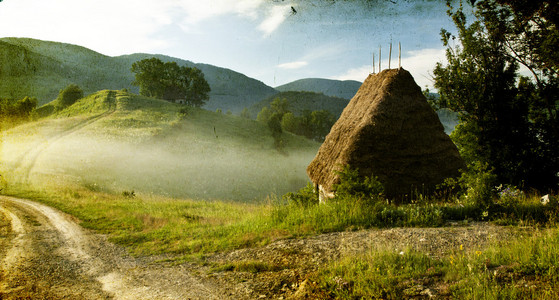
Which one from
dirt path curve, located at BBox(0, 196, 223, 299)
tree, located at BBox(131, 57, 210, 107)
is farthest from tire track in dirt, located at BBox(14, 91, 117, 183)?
dirt path curve, located at BBox(0, 196, 223, 299)

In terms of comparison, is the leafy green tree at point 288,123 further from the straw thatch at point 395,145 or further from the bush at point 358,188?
the bush at point 358,188

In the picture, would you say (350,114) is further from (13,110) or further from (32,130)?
(13,110)

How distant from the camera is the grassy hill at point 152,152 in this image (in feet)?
117

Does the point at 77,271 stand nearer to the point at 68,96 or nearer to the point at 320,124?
the point at 68,96

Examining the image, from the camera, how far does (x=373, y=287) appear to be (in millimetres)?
4559

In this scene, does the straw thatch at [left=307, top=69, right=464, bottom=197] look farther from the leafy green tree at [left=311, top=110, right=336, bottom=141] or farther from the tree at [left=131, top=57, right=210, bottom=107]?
the leafy green tree at [left=311, top=110, right=336, bottom=141]

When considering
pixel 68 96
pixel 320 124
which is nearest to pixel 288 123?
pixel 320 124

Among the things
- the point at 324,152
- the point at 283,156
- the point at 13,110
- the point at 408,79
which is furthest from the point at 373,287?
the point at 13,110

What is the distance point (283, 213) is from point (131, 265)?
4532 millimetres

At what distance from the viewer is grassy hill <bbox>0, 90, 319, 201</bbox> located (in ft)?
117

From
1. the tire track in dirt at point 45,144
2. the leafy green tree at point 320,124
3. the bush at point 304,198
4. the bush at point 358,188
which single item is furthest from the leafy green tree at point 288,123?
the bush at point 358,188

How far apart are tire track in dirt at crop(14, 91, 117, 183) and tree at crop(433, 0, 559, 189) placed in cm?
3164

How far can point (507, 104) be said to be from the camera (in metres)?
16.6

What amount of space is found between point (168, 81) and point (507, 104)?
79.9m
